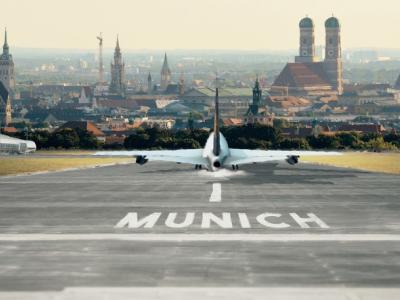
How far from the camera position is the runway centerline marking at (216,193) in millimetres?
73250

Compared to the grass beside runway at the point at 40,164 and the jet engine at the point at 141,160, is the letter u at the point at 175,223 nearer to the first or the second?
the jet engine at the point at 141,160

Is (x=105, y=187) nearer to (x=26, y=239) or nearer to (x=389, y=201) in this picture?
(x=389, y=201)

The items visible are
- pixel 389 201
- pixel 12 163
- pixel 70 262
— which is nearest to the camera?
pixel 70 262

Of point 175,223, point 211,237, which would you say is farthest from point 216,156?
→ point 211,237

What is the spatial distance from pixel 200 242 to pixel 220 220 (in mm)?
10210

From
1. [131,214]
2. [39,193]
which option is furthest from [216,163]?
[131,214]

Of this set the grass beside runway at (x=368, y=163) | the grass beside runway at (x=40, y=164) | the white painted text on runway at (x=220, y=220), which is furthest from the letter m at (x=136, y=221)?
the grass beside runway at (x=368, y=163)

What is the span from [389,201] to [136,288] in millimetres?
37575

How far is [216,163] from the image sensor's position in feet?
299

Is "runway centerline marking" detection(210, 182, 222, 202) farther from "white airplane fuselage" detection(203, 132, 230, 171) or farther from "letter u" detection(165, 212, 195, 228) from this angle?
"letter u" detection(165, 212, 195, 228)

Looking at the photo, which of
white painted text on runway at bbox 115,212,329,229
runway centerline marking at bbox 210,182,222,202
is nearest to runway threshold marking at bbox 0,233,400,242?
white painted text on runway at bbox 115,212,329,229

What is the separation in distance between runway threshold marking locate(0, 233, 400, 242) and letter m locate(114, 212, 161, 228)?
413 centimetres

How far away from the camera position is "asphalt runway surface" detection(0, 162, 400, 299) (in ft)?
119

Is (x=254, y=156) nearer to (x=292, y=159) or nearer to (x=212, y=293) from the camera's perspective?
(x=292, y=159)
